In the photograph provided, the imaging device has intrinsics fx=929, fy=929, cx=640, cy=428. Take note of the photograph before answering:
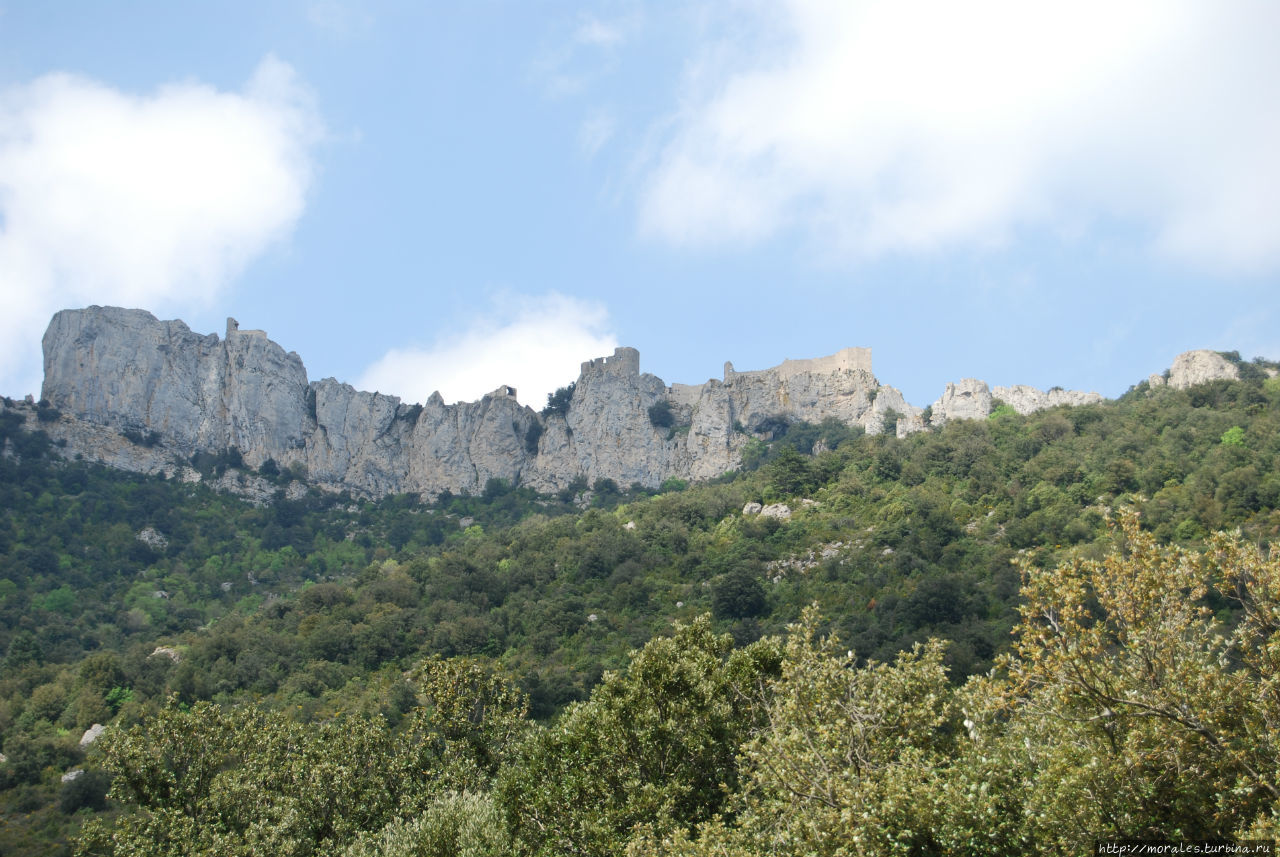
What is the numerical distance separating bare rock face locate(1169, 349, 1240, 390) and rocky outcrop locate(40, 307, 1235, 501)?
1285 centimetres

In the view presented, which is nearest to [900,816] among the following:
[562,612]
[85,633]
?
[562,612]

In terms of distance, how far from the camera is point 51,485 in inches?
3236

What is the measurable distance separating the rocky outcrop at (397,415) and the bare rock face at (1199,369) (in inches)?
506

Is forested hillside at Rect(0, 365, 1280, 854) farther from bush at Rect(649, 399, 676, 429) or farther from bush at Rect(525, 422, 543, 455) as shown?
bush at Rect(649, 399, 676, 429)

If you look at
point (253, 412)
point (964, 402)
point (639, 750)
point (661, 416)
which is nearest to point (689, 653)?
point (639, 750)

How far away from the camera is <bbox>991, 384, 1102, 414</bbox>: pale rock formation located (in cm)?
8238

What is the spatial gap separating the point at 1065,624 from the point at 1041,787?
218 centimetres

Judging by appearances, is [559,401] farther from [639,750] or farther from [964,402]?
[639,750]

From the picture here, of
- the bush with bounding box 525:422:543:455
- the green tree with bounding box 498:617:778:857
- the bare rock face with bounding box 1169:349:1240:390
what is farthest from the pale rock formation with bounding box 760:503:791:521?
the bush with bounding box 525:422:543:455

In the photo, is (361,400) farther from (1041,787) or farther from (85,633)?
(1041,787)

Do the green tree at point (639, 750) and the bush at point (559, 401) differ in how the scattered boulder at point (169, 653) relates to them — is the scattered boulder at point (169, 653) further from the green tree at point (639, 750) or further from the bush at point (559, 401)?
the bush at point (559, 401)

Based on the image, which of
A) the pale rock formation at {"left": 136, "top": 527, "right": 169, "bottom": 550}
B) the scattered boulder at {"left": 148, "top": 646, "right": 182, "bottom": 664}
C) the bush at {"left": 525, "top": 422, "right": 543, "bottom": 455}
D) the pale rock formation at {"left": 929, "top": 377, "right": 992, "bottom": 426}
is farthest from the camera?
the bush at {"left": 525, "top": 422, "right": 543, "bottom": 455}

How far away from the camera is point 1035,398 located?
85.7 meters

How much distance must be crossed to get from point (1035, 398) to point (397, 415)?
66854 mm
